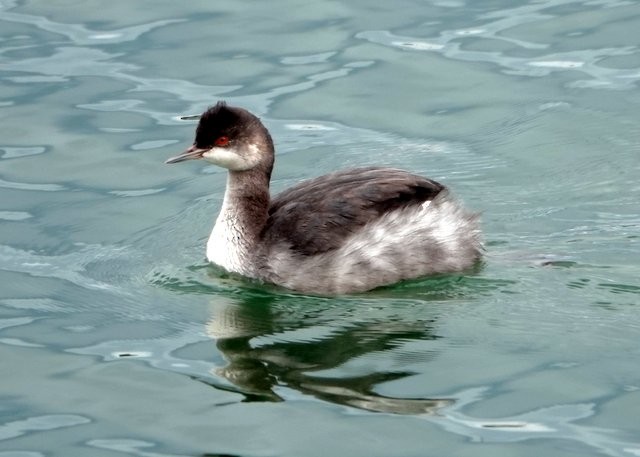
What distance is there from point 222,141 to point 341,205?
0.91 m

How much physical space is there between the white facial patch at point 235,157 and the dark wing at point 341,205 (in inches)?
16.7

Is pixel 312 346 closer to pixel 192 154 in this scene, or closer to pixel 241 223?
pixel 241 223

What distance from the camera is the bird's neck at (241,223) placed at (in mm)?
9945

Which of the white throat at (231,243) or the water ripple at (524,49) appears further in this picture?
the water ripple at (524,49)


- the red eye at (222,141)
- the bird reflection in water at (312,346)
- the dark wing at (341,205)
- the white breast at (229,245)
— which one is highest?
the red eye at (222,141)

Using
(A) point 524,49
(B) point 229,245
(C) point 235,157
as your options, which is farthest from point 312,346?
(A) point 524,49

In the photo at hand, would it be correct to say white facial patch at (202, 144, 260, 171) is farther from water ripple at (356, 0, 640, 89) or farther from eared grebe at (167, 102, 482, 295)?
water ripple at (356, 0, 640, 89)

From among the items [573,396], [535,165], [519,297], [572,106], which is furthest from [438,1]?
[573,396]

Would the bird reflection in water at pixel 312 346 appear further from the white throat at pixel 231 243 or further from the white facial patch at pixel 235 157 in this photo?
the white facial patch at pixel 235 157

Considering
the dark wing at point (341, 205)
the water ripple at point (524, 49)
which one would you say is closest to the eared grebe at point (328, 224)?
the dark wing at point (341, 205)

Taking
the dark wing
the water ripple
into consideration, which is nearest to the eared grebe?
the dark wing

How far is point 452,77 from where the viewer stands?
13.3m

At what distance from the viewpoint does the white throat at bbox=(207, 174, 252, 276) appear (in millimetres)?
9938

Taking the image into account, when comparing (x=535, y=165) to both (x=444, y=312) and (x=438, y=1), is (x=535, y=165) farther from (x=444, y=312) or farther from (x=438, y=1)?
(x=438, y=1)
